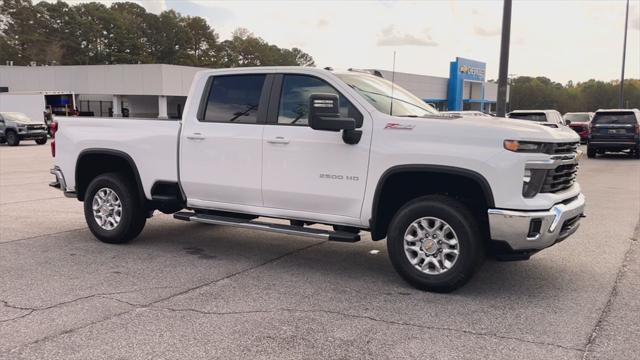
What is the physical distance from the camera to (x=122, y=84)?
5112 centimetres

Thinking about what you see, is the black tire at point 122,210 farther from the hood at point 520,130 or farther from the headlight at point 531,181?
the headlight at point 531,181

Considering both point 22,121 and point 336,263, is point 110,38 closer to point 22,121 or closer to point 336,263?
point 22,121

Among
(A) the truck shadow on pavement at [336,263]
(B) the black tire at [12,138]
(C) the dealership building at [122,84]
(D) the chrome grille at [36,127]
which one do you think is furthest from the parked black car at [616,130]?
(C) the dealership building at [122,84]

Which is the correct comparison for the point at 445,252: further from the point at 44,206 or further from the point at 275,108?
the point at 44,206

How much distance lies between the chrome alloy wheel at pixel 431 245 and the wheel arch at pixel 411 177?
40 centimetres

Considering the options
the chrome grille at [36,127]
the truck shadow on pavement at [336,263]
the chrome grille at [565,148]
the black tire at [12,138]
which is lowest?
the black tire at [12,138]

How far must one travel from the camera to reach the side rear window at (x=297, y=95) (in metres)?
6.04

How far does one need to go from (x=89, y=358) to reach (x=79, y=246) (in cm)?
358

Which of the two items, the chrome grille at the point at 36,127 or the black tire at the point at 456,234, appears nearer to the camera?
the black tire at the point at 456,234

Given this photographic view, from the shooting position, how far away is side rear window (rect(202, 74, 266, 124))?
6406mm

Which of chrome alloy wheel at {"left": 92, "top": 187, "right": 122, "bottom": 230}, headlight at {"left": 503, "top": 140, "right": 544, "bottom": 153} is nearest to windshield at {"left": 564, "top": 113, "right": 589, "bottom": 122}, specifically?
headlight at {"left": 503, "top": 140, "right": 544, "bottom": 153}

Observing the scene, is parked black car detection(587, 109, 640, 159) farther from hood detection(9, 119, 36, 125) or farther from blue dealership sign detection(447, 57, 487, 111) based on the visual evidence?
blue dealership sign detection(447, 57, 487, 111)

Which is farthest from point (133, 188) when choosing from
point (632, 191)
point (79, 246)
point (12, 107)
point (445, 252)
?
point (12, 107)

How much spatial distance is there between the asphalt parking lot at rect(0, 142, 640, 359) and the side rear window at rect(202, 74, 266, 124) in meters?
1.59
